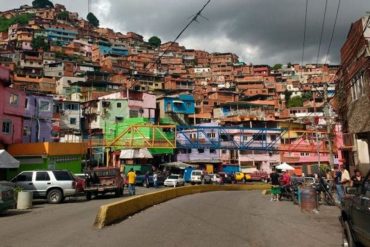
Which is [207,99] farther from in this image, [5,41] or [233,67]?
[5,41]

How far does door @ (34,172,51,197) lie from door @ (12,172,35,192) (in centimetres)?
23

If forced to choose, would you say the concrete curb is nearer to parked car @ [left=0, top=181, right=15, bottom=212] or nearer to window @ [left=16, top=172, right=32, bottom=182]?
parked car @ [left=0, top=181, right=15, bottom=212]

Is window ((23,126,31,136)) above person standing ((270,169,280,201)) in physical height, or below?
above

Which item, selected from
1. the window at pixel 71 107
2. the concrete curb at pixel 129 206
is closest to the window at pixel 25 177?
the concrete curb at pixel 129 206

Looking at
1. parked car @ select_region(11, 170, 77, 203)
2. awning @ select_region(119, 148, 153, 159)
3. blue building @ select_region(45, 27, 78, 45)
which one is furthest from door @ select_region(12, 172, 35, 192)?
blue building @ select_region(45, 27, 78, 45)

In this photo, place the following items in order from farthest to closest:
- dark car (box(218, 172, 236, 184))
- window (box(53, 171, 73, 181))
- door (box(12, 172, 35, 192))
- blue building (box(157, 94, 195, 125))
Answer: blue building (box(157, 94, 195, 125)), dark car (box(218, 172, 236, 184)), window (box(53, 171, 73, 181)), door (box(12, 172, 35, 192))

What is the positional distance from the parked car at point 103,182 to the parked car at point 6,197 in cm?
825

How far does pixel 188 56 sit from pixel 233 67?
1089 inches

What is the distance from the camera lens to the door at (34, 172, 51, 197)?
2327 centimetres

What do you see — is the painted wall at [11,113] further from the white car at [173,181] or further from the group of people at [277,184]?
the group of people at [277,184]

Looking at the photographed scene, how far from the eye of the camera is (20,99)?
41438 millimetres

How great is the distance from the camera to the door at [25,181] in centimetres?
2321

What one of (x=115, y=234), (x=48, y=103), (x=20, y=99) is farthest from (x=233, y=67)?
(x=115, y=234)

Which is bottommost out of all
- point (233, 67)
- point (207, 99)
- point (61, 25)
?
point (207, 99)
